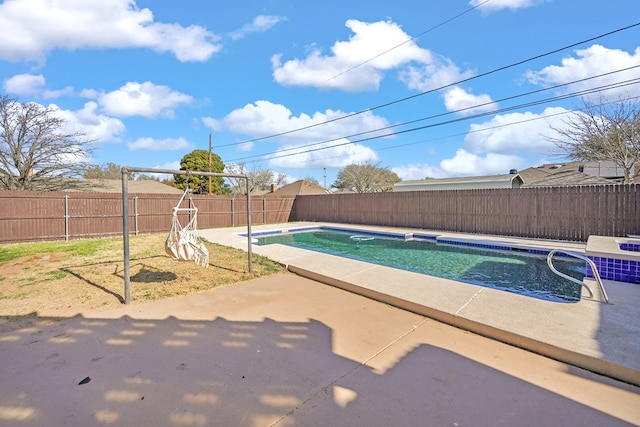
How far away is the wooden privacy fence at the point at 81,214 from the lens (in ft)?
29.6

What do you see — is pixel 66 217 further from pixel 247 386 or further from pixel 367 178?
pixel 367 178

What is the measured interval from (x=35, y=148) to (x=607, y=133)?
22.1 m

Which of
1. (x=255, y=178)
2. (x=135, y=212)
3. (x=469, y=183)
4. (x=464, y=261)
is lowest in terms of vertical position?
(x=464, y=261)

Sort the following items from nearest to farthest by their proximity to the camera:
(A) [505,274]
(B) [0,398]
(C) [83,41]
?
(B) [0,398], (A) [505,274], (C) [83,41]

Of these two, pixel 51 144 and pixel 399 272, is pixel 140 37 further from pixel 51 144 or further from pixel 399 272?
pixel 399 272

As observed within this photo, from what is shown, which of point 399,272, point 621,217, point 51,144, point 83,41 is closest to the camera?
point 399,272

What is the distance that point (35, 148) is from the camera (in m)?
12.9

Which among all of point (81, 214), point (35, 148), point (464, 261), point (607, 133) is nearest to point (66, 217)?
point (81, 214)

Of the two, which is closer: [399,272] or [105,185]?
[399,272]

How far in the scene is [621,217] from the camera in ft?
24.6

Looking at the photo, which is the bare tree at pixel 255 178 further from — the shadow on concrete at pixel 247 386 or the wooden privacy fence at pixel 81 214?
the shadow on concrete at pixel 247 386

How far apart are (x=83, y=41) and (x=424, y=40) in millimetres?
10395

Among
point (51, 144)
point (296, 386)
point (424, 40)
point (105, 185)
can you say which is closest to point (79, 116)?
point (51, 144)

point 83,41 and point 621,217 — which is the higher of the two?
point 83,41
